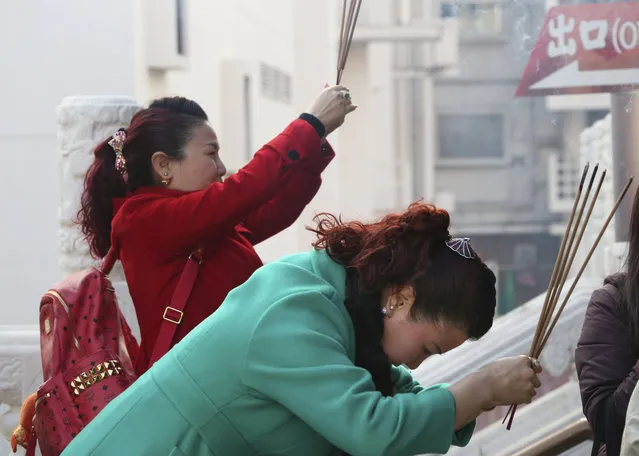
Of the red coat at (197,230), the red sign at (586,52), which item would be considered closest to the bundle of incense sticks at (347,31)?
the red coat at (197,230)

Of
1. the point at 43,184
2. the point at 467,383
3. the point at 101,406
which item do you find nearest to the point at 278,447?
the point at 467,383

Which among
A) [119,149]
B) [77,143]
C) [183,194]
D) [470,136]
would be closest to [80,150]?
[77,143]

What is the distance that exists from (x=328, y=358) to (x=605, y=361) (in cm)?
83

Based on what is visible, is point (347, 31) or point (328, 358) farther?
point (347, 31)

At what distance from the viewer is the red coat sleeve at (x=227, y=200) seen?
90.7 inches

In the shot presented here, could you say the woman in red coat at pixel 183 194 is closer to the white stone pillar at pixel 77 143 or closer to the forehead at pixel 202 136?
the forehead at pixel 202 136

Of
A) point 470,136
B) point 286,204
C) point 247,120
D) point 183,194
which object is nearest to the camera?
point 183,194

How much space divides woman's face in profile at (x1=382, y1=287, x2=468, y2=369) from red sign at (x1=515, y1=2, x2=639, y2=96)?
2.24m

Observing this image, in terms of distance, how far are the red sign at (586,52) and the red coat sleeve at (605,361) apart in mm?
1577

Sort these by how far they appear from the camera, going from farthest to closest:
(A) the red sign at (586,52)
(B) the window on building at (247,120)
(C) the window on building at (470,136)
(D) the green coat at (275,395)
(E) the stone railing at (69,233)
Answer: (C) the window on building at (470,136) → (B) the window on building at (247,120) → (A) the red sign at (586,52) → (E) the stone railing at (69,233) → (D) the green coat at (275,395)

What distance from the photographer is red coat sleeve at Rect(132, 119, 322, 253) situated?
230 centimetres

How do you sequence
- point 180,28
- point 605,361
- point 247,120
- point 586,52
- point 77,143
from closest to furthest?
point 605,361, point 77,143, point 586,52, point 180,28, point 247,120

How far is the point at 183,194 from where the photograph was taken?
2416mm

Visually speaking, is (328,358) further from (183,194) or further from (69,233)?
(69,233)
